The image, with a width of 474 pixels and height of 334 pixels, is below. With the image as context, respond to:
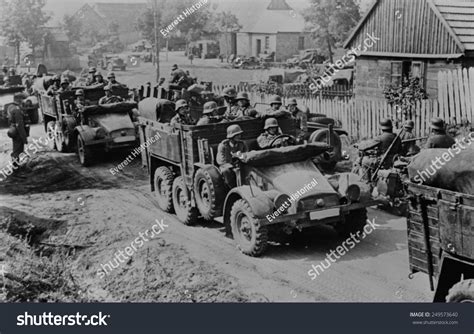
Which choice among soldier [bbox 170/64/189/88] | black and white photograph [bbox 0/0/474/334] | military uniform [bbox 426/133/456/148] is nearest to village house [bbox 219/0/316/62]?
black and white photograph [bbox 0/0/474/334]

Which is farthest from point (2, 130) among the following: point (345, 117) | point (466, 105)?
point (466, 105)

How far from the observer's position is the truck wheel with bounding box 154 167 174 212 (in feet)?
40.0

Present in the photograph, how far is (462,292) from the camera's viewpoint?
5996 mm

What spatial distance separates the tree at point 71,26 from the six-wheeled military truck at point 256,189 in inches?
1654

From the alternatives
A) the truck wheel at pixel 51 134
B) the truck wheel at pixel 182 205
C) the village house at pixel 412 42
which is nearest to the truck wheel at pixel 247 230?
the truck wheel at pixel 182 205

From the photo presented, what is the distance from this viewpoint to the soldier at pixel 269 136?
10594 mm

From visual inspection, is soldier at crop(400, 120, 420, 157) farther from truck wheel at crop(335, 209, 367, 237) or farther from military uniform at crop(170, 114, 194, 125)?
military uniform at crop(170, 114, 194, 125)

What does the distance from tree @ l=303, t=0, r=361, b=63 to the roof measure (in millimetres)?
14723

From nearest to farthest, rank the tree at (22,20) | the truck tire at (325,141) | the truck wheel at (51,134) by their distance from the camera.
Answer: the truck tire at (325,141) → the truck wheel at (51,134) → the tree at (22,20)

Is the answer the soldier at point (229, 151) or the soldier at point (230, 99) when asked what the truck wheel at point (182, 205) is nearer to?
the soldier at point (229, 151)

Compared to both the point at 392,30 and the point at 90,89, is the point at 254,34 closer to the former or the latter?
the point at 392,30

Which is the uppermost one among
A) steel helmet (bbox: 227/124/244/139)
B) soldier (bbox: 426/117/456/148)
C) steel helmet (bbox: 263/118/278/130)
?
steel helmet (bbox: 263/118/278/130)
